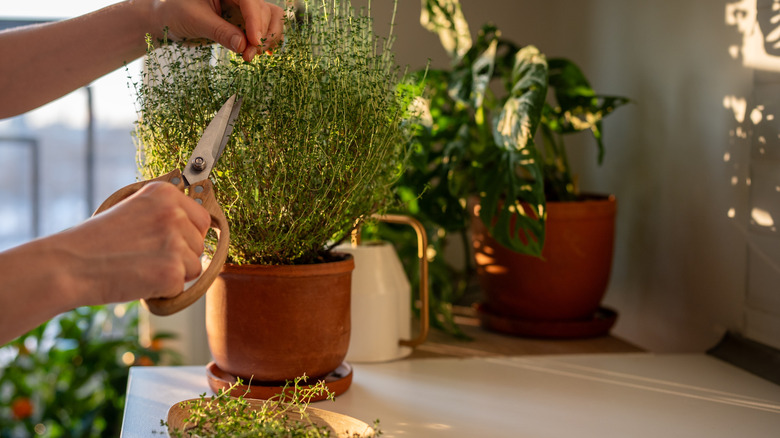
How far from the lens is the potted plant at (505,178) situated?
104 cm

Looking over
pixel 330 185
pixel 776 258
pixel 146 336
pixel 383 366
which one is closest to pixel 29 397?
pixel 146 336

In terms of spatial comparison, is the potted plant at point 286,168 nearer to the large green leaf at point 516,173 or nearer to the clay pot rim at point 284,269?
the clay pot rim at point 284,269

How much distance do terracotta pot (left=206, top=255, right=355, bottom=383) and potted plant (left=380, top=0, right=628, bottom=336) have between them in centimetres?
35

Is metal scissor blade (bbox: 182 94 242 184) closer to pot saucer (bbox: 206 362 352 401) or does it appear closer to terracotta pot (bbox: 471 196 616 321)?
pot saucer (bbox: 206 362 352 401)

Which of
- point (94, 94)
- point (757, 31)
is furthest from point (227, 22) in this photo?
point (94, 94)

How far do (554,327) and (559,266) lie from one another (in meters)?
0.10

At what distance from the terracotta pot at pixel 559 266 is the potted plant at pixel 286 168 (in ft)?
1.31

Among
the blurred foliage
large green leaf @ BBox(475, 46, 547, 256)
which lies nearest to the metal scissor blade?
large green leaf @ BBox(475, 46, 547, 256)

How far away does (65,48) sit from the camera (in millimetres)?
791

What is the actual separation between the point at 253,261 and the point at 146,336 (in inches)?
45.9

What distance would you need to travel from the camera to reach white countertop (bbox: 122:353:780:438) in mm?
745

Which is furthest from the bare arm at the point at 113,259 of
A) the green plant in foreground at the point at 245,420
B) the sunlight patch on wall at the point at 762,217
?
the sunlight patch on wall at the point at 762,217

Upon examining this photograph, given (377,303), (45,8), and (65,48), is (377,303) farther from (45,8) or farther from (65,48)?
(45,8)

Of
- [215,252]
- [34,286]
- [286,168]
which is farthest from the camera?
[286,168]
